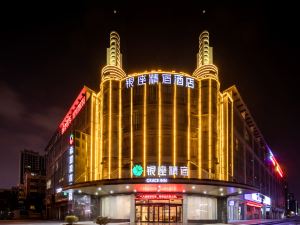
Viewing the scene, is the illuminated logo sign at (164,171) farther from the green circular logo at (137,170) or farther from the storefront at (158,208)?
the storefront at (158,208)

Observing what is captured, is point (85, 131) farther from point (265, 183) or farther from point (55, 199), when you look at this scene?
point (265, 183)

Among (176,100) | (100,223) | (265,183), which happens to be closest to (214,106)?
(176,100)

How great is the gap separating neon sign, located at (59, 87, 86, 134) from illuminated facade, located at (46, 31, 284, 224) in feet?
8.27

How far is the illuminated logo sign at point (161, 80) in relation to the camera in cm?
5997

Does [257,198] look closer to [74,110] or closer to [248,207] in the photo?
[248,207]

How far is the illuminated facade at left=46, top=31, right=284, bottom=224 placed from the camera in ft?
178

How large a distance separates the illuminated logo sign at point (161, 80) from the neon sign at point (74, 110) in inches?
483

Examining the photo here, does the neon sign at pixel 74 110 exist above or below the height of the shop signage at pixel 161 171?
above

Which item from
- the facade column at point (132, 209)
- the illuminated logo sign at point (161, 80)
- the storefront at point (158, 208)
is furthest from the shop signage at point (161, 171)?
the illuminated logo sign at point (161, 80)

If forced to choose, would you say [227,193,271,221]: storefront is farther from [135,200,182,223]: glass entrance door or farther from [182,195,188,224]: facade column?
[135,200,182,223]: glass entrance door

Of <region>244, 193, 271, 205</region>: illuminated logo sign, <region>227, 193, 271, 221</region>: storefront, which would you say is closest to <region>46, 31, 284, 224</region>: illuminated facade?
<region>227, 193, 271, 221</region>: storefront

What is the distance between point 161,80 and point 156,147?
9069 millimetres

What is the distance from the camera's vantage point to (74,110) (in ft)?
265

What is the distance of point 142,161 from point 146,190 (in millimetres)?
5178
